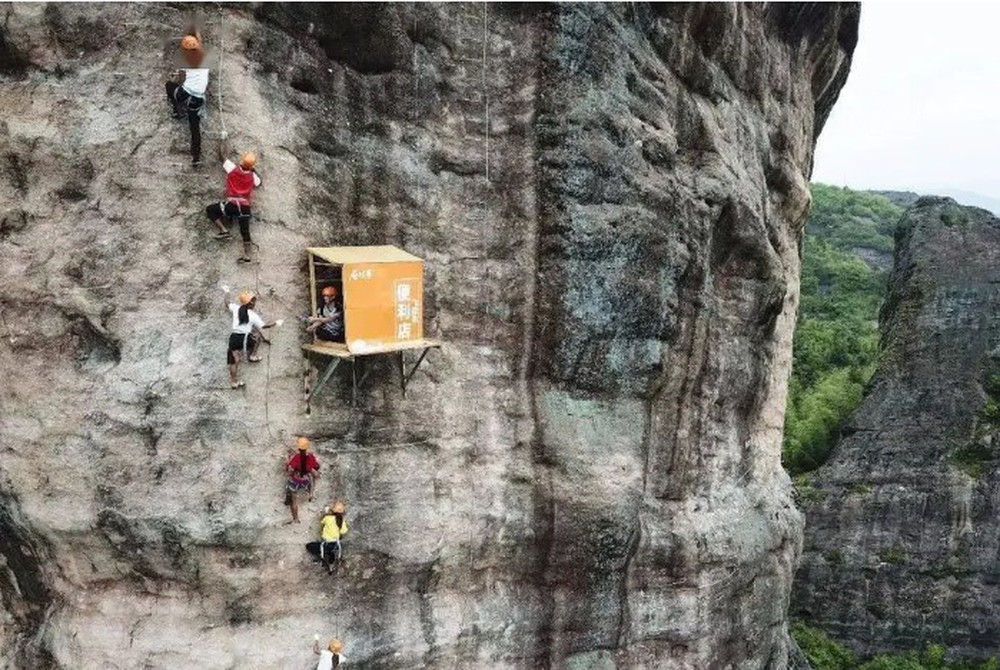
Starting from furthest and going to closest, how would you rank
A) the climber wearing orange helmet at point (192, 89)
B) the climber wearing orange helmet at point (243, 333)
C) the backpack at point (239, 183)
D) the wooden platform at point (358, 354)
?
the wooden platform at point (358, 354)
the climber wearing orange helmet at point (243, 333)
the backpack at point (239, 183)
the climber wearing orange helmet at point (192, 89)

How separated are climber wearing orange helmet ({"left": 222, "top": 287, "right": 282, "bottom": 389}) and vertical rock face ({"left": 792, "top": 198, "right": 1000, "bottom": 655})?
21020 mm

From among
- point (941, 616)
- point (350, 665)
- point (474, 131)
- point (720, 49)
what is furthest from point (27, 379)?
point (941, 616)

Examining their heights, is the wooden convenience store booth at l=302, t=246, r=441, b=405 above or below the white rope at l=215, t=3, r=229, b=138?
below

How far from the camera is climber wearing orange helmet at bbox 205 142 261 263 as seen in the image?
375 inches

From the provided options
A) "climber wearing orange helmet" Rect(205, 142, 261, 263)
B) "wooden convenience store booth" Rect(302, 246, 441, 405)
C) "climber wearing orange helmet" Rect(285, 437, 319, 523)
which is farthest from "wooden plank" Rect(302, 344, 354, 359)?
"climber wearing orange helmet" Rect(205, 142, 261, 263)

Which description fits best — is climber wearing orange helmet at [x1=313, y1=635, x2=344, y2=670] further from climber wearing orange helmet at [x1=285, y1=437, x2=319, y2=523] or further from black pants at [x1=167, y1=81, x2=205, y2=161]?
black pants at [x1=167, y1=81, x2=205, y2=161]

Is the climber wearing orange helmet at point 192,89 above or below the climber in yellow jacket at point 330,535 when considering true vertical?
above

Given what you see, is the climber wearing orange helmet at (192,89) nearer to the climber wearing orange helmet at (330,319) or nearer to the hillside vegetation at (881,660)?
the climber wearing orange helmet at (330,319)

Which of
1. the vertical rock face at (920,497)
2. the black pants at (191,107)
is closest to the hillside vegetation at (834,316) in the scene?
the vertical rock face at (920,497)

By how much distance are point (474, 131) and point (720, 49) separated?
14.9 ft

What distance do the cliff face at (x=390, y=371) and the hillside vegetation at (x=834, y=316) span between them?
58.0 feet

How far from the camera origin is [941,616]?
83.1 ft

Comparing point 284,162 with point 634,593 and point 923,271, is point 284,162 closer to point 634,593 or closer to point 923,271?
point 634,593

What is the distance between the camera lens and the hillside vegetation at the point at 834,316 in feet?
99.9
